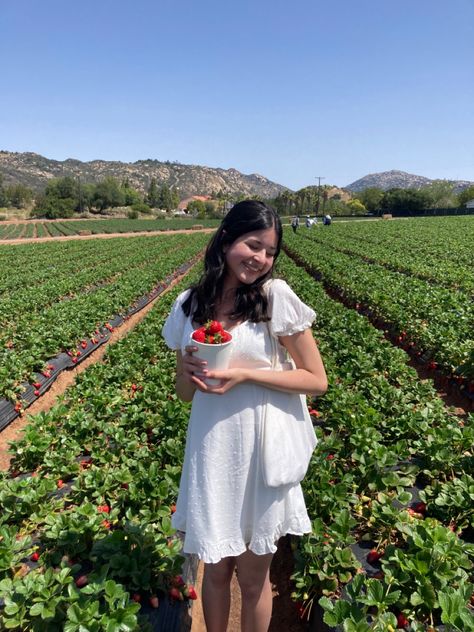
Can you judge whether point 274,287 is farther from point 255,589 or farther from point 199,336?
point 255,589

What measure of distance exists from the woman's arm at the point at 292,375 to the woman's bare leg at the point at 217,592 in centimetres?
98

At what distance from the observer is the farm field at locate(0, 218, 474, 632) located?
232 centimetres

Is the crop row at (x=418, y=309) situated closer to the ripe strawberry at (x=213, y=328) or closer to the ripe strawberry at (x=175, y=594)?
the ripe strawberry at (x=175, y=594)

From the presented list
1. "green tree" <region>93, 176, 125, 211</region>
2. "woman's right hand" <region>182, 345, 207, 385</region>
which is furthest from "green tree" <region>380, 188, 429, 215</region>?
"woman's right hand" <region>182, 345, 207, 385</region>

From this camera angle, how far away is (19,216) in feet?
280

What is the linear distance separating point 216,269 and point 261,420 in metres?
0.71

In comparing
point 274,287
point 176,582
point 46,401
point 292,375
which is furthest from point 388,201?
point 292,375

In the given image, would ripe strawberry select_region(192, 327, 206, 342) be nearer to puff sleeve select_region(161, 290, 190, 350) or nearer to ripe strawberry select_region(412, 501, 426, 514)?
puff sleeve select_region(161, 290, 190, 350)

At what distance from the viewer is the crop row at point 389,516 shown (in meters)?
2.30

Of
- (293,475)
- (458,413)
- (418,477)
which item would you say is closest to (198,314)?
(293,475)

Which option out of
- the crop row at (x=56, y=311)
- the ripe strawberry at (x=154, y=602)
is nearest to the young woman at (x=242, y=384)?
the ripe strawberry at (x=154, y=602)

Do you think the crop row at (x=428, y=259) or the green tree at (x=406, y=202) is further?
the green tree at (x=406, y=202)

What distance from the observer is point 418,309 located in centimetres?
927

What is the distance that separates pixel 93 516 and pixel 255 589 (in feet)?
4.76
